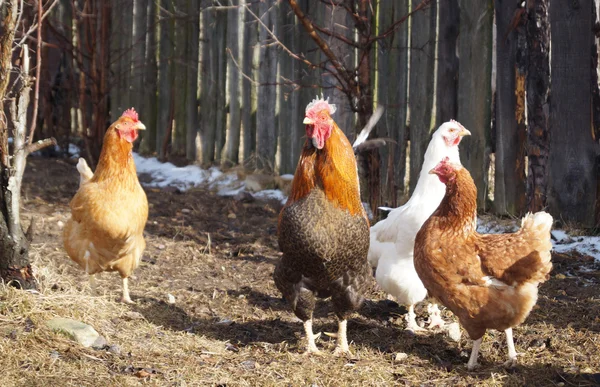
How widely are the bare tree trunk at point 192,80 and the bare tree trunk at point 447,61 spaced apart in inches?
178

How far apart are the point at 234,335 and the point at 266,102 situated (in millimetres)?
5080

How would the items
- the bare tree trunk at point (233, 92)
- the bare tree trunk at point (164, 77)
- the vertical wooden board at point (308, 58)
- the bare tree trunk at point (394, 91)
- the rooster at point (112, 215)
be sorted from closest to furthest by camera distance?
the rooster at point (112, 215), the bare tree trunk at point (394, 91), the vertical wooden board at point (308, 58), the bare tree trunk at point (233, 92), the bare tree trunk at point (164, 77)

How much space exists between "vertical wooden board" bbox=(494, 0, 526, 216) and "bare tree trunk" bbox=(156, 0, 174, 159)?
5.80 metres

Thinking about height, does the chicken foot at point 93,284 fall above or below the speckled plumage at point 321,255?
below

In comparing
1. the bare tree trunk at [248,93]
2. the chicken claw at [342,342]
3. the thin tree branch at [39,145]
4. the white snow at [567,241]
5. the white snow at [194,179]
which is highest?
the bare tree trunk at [248,93]

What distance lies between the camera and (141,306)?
17.5 ft

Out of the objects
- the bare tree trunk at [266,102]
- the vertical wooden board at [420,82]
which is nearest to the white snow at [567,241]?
the vertical wooden board at [420,82]

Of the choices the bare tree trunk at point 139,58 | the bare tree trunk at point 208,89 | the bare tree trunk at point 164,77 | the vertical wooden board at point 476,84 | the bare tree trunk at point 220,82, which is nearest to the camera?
the vertical wooden board at point 476,84

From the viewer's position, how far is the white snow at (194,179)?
9.14m

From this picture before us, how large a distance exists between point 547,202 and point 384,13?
8.66ft

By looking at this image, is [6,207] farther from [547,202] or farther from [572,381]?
[547,202]

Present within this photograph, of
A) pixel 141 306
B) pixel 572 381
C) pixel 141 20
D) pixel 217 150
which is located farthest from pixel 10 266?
pixel 141 20

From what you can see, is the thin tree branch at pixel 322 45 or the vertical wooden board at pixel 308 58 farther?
the vertical wooden board at pixel 308 58

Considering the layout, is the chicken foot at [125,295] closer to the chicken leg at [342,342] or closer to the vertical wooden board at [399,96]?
the chicken leg at [342,342]
